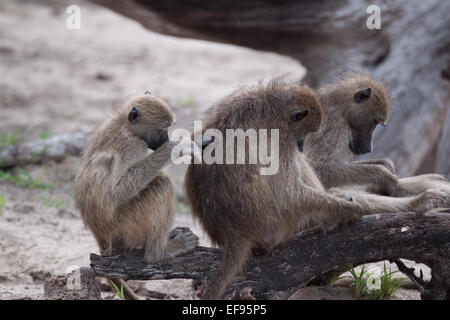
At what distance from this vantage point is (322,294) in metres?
4.66

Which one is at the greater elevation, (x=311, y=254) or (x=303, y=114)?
(x=303, y=114)

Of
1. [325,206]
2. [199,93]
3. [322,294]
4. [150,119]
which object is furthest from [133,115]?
[199,93]

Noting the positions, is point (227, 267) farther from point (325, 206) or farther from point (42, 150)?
point (42, 150)

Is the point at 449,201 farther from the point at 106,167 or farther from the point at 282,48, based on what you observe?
the point at 282,48

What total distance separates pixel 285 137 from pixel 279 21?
10.5 feet

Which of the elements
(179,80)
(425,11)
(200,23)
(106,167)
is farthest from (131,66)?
(106,167)

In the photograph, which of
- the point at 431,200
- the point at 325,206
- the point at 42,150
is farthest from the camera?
the point at 42,150

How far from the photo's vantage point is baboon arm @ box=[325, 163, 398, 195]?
471 cm

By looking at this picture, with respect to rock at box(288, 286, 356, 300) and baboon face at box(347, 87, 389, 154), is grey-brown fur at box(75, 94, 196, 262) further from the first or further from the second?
baboon face at box(347, 87, 389, 154)

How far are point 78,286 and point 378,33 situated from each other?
15.2ft

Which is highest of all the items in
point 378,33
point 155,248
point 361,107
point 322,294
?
point 378,33

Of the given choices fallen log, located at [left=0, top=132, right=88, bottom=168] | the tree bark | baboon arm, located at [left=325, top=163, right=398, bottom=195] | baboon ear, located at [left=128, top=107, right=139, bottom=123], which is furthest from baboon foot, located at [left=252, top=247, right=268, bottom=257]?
fallen log, located at [left=0, top=132, right=88, bottom=168]

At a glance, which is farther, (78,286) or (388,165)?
(388,165)

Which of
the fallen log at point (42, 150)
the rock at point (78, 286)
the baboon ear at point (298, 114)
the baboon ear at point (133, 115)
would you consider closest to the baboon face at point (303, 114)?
the baboon ear at point (298, 114)
